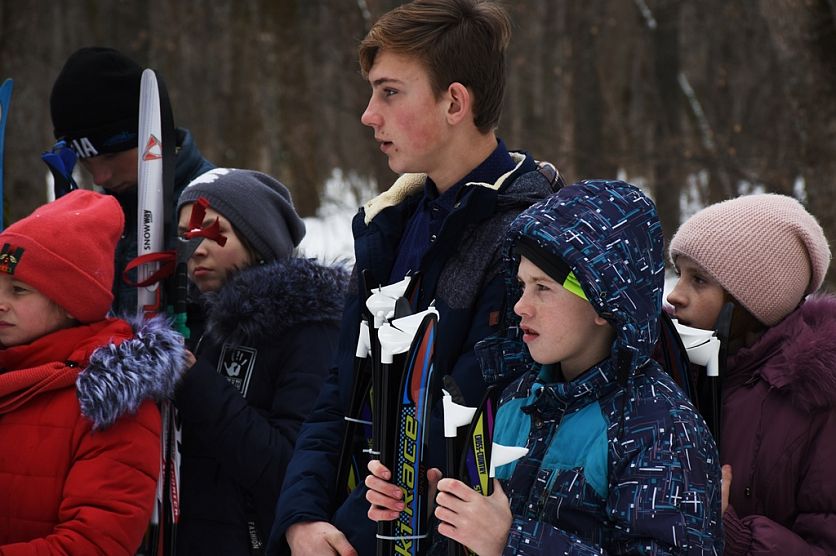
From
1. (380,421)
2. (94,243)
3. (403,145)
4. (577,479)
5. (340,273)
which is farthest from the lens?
(340,273)

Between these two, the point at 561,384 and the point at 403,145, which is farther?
the point at 403,145

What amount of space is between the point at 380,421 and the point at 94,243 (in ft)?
3.55

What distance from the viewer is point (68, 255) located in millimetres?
2744

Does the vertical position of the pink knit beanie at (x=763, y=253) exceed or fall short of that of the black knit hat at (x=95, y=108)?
it falls short

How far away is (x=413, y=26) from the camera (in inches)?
99.5

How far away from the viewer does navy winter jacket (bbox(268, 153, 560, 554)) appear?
234 cm

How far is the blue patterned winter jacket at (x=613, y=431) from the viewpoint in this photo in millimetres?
1875

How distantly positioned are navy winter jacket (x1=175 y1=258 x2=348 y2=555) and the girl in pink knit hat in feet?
3.65

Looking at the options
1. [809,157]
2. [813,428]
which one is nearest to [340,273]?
[813,428]

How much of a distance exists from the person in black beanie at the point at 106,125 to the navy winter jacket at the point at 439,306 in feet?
3.96

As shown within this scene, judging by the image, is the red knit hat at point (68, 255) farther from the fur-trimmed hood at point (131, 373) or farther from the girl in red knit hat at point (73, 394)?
the fur-trimmed hood at point (131, 373)

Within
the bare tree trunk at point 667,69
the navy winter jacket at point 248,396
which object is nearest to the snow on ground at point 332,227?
the bare tree trunk at point 667,69

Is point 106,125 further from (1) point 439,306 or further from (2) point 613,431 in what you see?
(2) point 613,431

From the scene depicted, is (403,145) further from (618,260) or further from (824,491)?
(824,491)
